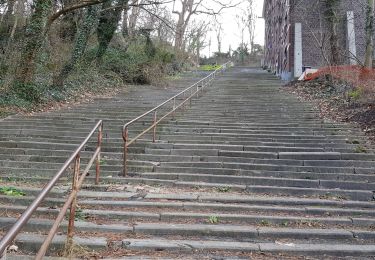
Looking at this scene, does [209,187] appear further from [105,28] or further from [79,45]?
[105,28]

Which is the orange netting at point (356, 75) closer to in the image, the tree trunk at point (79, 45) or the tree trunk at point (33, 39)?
the tree trunk at point (79, 45)

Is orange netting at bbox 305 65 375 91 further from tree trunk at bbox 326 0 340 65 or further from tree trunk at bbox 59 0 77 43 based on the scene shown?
tree trunk at bbox 59 0 77 43

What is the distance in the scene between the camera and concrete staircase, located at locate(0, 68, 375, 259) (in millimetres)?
4734

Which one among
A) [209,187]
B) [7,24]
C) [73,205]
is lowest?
[209,187]

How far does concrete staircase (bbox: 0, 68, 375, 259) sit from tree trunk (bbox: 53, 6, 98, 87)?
307 cm

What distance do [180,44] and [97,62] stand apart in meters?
14.1

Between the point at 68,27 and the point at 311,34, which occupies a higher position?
the point at 68,27

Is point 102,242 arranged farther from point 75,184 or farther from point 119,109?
point 119,109

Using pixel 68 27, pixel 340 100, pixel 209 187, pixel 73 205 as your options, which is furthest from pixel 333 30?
pixel 73 205

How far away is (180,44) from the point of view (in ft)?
113

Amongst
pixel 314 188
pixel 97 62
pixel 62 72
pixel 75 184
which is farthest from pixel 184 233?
pixel 97 62

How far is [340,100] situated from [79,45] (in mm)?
10171

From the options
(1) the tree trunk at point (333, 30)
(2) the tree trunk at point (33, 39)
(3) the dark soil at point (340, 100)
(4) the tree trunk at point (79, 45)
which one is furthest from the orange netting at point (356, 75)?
(2) the tree trunk at point (33, 39)

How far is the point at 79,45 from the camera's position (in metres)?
16.9
